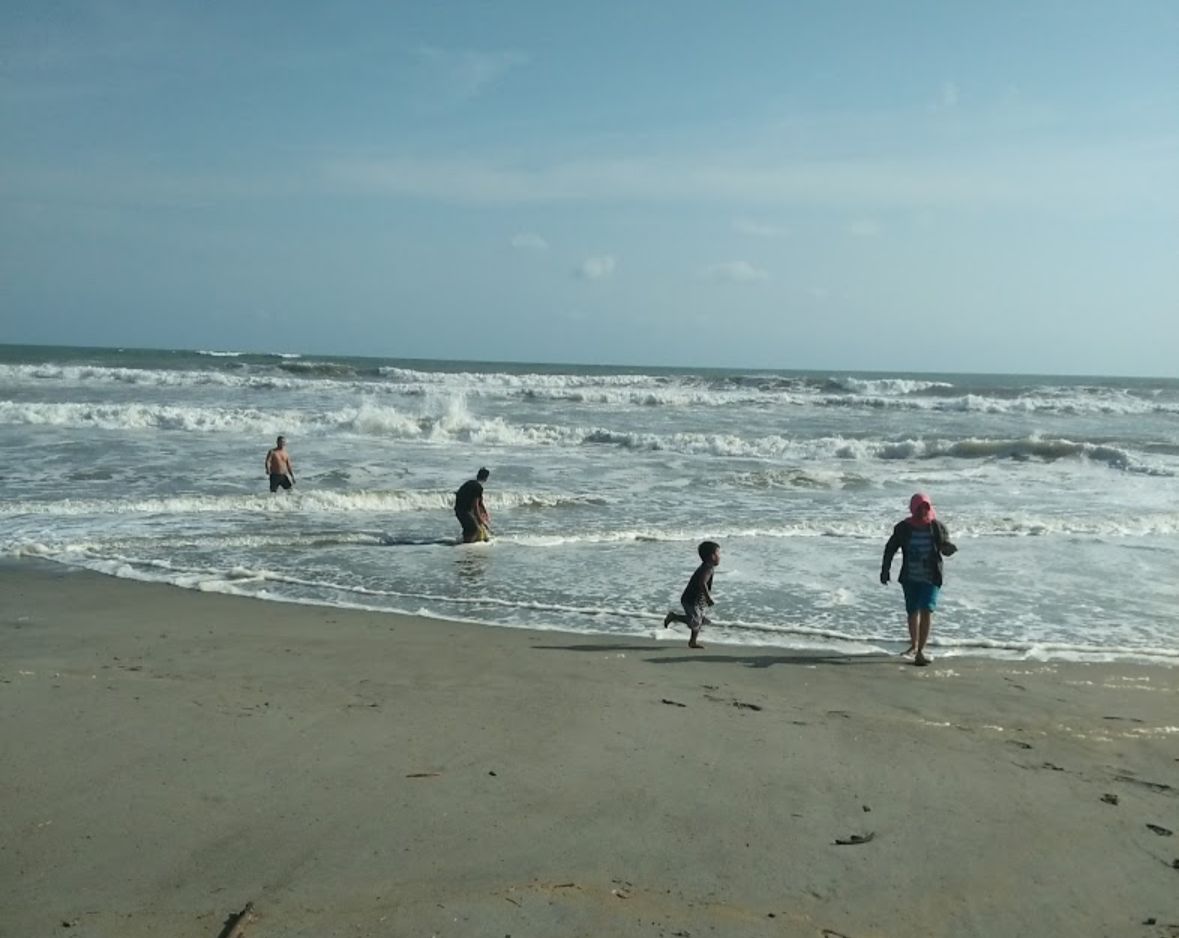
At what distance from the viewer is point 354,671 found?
6938mm

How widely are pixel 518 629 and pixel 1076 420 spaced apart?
3765 cm

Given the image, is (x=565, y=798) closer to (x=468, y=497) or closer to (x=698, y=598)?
(x=698, y=598)

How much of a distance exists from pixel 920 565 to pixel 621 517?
7445 millimetres

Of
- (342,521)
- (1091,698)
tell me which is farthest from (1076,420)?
(1091,698)

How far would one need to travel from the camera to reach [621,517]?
1541 centimetres

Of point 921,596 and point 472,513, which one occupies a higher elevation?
point 921,596

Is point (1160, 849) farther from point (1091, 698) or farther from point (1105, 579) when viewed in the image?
point (1105, 579)

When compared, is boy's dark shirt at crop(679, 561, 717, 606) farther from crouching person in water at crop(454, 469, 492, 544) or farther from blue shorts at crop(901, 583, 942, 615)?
crouching person in water at crop(454, 469, 492, 544)

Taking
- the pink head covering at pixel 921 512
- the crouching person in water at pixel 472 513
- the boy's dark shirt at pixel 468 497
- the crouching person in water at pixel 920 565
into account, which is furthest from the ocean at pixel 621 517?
the pink head covering at pixel 921 512

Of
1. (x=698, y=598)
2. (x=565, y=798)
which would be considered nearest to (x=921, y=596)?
(x=698, y=598)

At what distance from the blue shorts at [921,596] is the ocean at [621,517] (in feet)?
1.69

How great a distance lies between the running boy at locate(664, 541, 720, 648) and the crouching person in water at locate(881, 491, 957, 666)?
1429 mm

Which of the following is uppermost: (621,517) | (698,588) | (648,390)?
(648,390)

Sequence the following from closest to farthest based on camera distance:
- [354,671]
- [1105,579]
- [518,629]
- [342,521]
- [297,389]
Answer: [354,671] → [518,629] → [1105,579] → [342,521] → [297,389]
